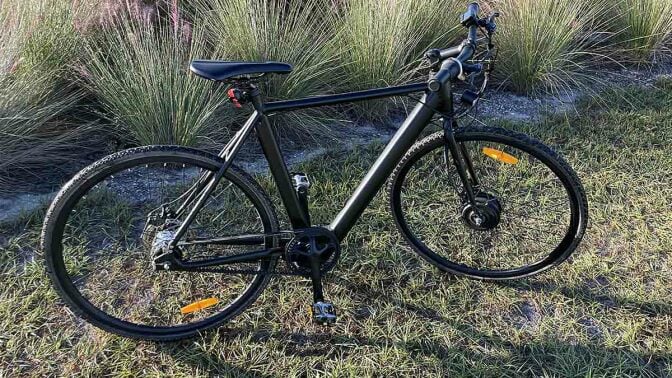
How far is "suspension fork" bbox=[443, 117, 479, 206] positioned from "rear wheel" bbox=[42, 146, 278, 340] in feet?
2.37

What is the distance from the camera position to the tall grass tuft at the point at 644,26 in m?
4.67

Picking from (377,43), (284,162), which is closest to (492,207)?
(284,162)

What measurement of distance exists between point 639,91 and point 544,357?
290 centimetres

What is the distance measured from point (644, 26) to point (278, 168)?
12.8 ft

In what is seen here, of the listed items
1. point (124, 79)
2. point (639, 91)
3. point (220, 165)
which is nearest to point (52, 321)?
point (220, 165)

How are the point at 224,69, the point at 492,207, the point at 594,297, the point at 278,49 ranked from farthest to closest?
the point at 278,49
the point at 594,297
the point at 492,207
the point at 224,69

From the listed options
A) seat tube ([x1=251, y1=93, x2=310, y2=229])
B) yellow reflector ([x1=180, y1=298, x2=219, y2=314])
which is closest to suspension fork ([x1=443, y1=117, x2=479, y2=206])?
seat tube ([x1=251, y1=93, x2=310, y2=229])

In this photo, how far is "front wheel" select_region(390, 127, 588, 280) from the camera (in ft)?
7.57

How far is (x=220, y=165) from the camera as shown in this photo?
207 cm

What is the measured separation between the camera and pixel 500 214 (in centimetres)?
243

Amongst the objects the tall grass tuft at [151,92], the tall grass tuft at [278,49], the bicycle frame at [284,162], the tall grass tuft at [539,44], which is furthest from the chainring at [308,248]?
the tall grass tuft at [539,44]

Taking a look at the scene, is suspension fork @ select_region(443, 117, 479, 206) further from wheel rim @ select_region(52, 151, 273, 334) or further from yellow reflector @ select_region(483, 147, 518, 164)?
wheel rim @ select_region(52, 151, 273, 334)

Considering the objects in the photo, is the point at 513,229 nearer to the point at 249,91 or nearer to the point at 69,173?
the point at 249,91

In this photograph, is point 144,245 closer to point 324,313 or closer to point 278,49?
point 324,313
